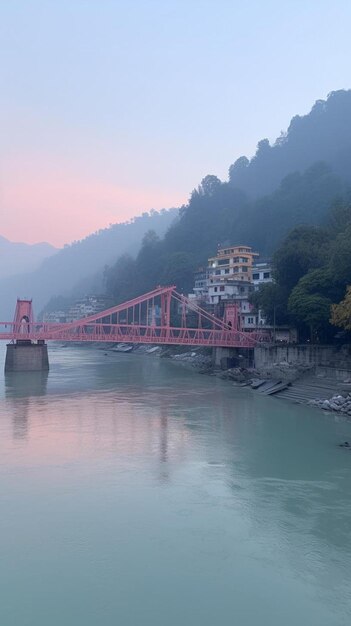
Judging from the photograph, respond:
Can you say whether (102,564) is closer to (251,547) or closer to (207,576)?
(207,576)

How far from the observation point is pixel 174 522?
8.52 m

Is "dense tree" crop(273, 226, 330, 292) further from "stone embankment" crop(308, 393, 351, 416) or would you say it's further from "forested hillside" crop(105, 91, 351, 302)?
"forested hillside" crop(105, 91, 351, 302)

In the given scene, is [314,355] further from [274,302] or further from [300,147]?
[300,147]

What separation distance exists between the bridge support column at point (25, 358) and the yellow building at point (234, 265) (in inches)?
699

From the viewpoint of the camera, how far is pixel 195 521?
8.57 m

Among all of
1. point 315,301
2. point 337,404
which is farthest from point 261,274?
point 337,404

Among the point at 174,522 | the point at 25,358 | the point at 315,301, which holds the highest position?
the point at 315,301

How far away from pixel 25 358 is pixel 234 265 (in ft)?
69.7

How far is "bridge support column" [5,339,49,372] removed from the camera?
32.7 metres

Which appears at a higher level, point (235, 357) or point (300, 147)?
point (300, 147)

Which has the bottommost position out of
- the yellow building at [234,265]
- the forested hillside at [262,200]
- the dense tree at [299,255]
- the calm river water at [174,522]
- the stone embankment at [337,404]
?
the calm river water at [174,522]

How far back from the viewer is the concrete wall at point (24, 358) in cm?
3266

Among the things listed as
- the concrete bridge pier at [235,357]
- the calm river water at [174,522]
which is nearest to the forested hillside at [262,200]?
the concrete bridge pier at [235,357]

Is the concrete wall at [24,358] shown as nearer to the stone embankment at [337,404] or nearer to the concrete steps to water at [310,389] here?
the concrete steps to water at [310,389]
